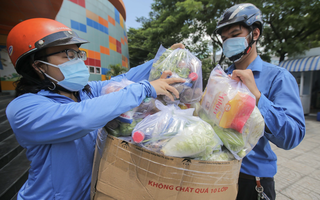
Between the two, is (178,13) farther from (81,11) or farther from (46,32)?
(46,32)

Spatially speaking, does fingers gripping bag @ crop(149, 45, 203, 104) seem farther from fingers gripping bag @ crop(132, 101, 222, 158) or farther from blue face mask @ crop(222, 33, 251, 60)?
blue face mask @ crop(222, 33, 251, 60)

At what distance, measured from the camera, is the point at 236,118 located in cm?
91

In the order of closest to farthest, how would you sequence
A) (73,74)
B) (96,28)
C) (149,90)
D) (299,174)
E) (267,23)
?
(149,90) → (73,74) → (299,174) → (267,23) → (96,28)

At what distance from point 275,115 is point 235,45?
0.78m

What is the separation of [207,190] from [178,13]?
432 inches

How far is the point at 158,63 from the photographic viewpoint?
53.9 inches

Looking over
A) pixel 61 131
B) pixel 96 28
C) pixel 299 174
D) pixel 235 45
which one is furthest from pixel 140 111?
pixel 96 28

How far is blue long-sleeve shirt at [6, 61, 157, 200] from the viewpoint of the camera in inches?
35.7

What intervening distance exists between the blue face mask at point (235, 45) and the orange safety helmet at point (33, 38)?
54.9 inches

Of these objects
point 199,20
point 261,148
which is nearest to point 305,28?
point 199,20

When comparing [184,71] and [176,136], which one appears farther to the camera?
[184,71]

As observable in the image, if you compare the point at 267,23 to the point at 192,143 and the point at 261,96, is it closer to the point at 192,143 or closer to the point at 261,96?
the point at 261,96

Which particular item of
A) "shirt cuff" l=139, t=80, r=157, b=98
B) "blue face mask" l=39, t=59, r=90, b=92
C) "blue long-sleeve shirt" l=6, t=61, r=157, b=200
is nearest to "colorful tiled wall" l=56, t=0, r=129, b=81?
"blue face mask" l=39, t=59, r=90, b=92

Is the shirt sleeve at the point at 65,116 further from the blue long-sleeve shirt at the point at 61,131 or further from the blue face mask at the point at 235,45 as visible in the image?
the blue face mask at the point at 235,45
